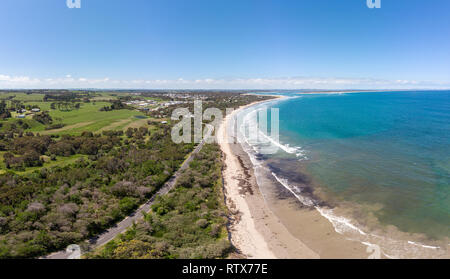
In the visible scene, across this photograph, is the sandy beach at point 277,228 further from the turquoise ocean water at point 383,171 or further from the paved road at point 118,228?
the paved road at point 118,228

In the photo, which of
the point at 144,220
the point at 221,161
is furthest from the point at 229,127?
the point at 144,220

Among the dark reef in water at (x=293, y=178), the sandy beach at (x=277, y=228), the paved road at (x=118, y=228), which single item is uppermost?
the dark reef in water at (x=293, y=178)

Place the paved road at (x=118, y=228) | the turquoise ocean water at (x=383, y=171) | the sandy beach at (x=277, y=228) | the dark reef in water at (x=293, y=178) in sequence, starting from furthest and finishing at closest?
the dark reef in water at (x=293, y=178), the turquoise ocean water at (x=383, y=171), the sandy beach at (x=277, y=228), the paved road at (x=118, y=228)

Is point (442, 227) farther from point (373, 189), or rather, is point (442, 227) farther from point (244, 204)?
point (244, 204)

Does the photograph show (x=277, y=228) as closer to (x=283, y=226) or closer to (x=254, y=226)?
(x=283, y=226)

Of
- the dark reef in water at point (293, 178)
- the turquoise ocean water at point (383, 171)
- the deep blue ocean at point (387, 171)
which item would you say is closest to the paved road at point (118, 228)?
the dark reef in water at point (293, 178)

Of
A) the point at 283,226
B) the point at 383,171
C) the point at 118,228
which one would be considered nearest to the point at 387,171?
the point at 383,171

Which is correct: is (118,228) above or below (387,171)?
below

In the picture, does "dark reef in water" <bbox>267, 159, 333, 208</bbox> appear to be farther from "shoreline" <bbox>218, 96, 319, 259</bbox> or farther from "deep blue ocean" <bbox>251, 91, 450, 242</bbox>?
"shoreline" <bbox>218, 96, 319, 259</bbox>
